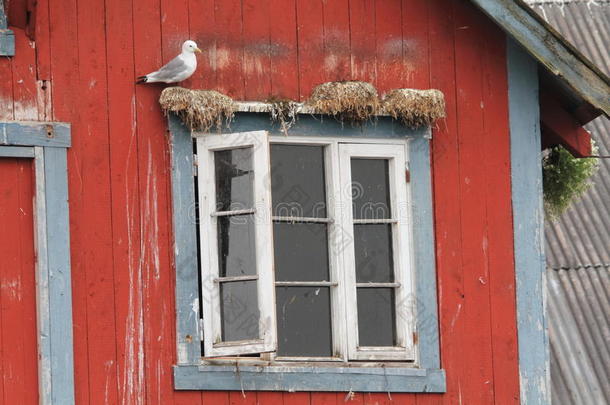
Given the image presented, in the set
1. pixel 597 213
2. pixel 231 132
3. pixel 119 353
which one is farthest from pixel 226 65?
pixel 597 213

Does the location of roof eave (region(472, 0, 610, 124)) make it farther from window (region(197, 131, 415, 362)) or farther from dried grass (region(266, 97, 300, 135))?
dried grass (region(266, 97, 300, 135))

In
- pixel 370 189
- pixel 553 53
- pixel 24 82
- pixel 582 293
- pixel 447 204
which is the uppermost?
pixel 553 53

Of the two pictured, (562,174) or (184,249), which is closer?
(184,249)

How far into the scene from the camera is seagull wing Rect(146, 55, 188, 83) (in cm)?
951

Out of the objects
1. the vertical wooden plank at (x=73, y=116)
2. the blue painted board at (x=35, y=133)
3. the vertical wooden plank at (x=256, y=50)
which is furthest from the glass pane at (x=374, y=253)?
the blue painted board at (x=35, y=133)

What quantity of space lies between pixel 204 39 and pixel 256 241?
49.4 inches

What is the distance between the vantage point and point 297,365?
965cm

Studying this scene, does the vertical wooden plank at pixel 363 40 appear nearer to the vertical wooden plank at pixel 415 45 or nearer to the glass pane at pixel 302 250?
the vertical wooden plank at pixel 415 45

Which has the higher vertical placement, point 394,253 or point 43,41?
point 43,41

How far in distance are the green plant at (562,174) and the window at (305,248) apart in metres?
1.32

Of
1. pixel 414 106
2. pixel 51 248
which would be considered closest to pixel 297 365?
pixel 51 248

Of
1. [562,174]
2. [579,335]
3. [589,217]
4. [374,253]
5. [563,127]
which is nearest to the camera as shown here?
[374,253]

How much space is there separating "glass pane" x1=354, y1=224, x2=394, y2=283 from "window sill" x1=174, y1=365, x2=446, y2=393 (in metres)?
0.56

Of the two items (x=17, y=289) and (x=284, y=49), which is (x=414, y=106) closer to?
(x=284, y=49)
